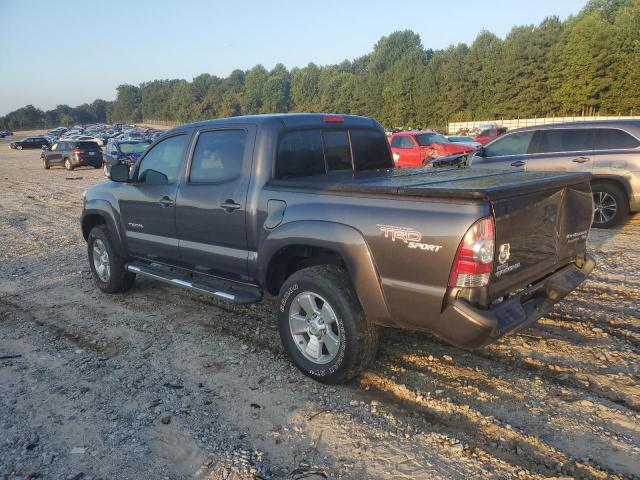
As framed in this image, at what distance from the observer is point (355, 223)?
3.36 metres

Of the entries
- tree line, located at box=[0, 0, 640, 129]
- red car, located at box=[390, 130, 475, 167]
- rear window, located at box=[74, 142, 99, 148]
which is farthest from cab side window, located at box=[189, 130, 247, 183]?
tree line, located at box=[0, 0, 640, 129]

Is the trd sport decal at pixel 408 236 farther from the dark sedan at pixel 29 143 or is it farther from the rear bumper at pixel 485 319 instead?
the dark sedan at pixel 29 143

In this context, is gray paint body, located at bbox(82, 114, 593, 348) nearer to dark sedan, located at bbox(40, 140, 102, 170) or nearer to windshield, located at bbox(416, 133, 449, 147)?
windshield, located at bbox(416, 133, 449, 147)

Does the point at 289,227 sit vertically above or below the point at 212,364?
above

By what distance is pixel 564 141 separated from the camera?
9023mm

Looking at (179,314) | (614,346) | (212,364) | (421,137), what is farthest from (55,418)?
(421,137)

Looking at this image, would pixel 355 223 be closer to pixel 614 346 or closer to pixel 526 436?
pixel 526 436

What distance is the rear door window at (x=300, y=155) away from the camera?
420 centimetres

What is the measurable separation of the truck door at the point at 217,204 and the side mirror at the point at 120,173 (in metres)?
0.92

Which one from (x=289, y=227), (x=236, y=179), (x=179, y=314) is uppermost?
(x=236, y=179)

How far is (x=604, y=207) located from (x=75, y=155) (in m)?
24.6

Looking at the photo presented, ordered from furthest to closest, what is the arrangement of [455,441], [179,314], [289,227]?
[179,314] → [289,227] → [455,441]

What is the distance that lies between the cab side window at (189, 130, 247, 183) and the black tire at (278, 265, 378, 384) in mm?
1169

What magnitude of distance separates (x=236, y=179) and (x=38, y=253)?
228 inches
